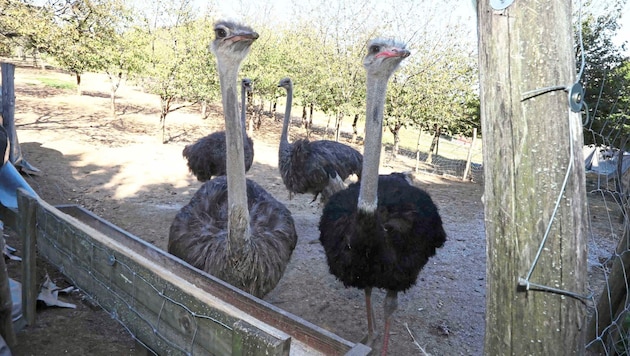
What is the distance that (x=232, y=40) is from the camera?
257 centimetres

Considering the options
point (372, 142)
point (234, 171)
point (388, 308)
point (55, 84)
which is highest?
point (55, 84)

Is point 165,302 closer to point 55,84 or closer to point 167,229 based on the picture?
point 167,229

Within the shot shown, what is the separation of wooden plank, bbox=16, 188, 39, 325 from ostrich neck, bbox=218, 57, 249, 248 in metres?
1.14

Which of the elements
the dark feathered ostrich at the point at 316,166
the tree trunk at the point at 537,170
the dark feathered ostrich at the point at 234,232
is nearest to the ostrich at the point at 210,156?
the dark feathered ostrich at the point at 316,166

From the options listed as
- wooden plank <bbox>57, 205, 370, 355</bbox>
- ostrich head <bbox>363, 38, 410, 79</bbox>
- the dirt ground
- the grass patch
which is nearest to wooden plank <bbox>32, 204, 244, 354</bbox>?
wooden plank <bbox>57, 205, 370, 355</bbox>

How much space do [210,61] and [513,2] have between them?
1296 centimetres

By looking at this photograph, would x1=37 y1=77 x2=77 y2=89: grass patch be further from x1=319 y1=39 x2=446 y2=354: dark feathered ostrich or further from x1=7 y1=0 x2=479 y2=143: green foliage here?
x1=319 y1=39 x2=446 y2=354: dark feathered ostrich

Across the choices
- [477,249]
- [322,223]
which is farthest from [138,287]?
[477,249]

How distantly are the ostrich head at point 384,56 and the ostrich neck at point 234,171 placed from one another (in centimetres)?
81

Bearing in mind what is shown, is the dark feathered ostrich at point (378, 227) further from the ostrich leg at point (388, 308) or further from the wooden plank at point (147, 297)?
the wooden plank at point (147, 297)

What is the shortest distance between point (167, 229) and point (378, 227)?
347 centimetres

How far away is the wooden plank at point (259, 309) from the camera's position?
1.50m

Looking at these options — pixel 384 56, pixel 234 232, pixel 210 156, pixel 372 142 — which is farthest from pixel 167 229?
pixel 384 56

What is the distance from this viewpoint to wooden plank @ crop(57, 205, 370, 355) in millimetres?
1504
